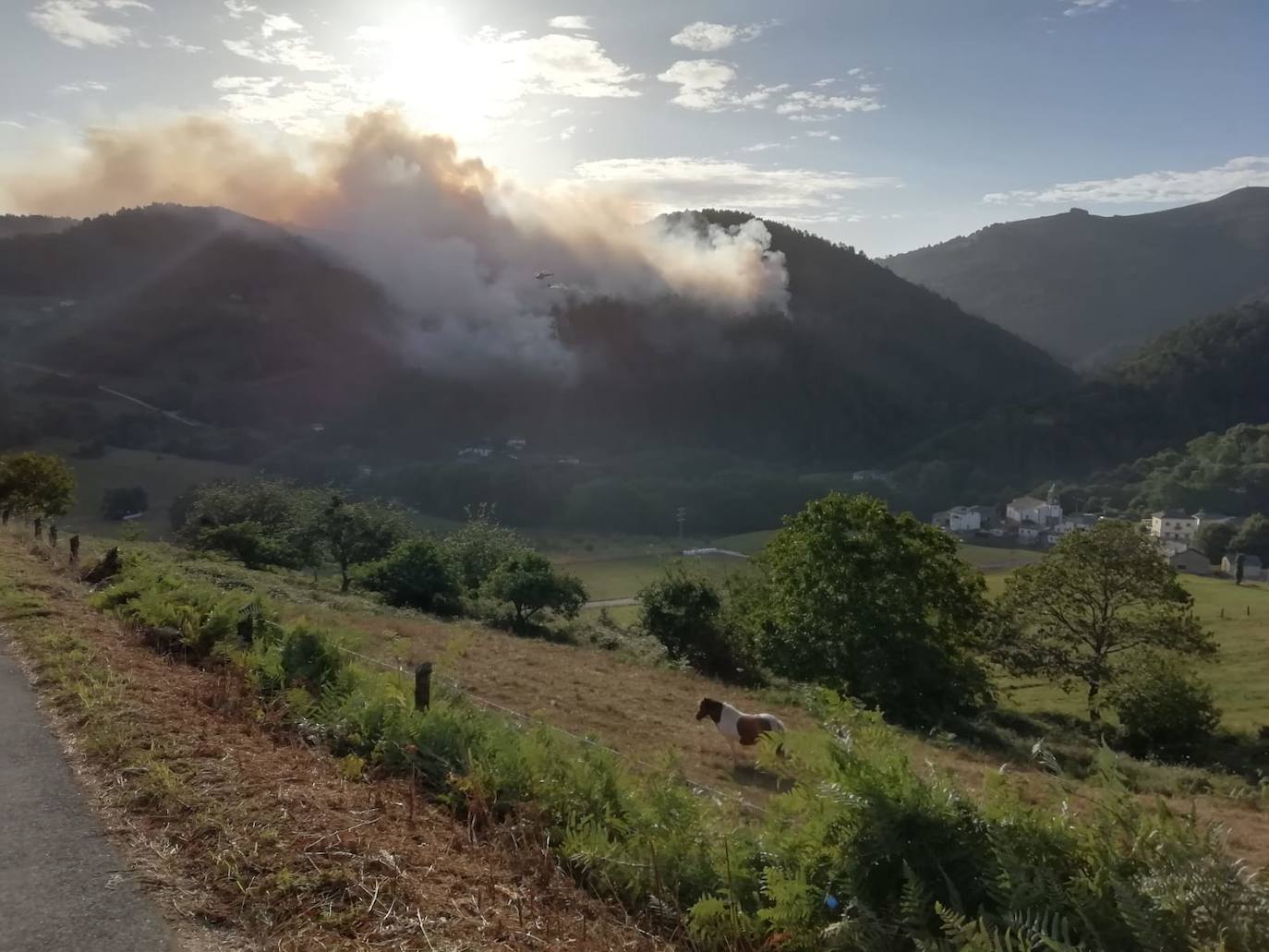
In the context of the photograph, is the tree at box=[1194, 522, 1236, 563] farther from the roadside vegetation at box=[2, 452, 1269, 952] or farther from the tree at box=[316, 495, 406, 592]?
the tree at box=[316, 495, 406, 592]

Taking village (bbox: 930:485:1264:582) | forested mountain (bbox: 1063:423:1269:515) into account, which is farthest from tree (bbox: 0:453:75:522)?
forested mountain (bbox: 1063:423:1269:515)

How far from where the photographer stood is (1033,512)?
398ft

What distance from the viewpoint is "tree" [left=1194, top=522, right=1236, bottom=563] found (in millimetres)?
96875

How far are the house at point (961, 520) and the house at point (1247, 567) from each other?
102 feet

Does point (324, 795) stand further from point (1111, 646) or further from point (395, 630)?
point (1111, 646)

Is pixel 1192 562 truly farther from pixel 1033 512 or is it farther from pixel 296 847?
pixel 296 847

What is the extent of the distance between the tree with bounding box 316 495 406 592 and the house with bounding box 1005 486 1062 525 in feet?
337

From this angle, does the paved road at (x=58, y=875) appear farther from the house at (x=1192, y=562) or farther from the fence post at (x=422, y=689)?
the house at (x=1192, y=562)

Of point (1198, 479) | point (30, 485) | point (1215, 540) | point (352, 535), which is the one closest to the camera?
point (30, 485)

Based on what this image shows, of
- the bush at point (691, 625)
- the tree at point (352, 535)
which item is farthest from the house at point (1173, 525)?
the tree at point (352, 535)

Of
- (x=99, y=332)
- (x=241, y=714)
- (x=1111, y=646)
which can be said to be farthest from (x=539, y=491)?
(x=241, y=714)

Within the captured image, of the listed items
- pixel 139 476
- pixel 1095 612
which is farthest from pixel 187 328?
pixel 1095 612

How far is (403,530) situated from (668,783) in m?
38.9

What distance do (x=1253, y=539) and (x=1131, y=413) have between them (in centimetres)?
7932
